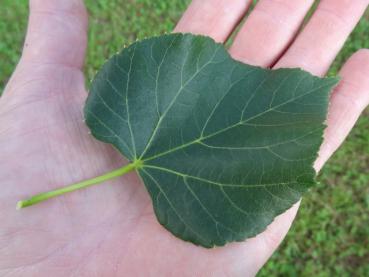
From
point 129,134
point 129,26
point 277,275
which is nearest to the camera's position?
point 129,134

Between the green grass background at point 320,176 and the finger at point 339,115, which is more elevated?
the finger at point 339,115

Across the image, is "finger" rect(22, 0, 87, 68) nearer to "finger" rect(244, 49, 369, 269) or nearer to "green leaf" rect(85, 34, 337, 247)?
"green leaf" rect(85, 34, 337, 247)

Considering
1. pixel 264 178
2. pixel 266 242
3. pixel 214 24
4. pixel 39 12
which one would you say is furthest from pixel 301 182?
pixel 39 12

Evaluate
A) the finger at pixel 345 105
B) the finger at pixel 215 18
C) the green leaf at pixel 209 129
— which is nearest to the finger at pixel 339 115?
the finger at pixel 345 105

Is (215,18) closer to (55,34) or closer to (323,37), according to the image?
(323,37)

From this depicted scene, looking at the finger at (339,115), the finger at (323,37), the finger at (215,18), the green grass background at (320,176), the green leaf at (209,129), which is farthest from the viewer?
the green grass background at (320,176)

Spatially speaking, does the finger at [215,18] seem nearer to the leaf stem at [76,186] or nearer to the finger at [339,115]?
the finger at [339,115]

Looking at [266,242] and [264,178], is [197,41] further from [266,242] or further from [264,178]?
[266,242]
